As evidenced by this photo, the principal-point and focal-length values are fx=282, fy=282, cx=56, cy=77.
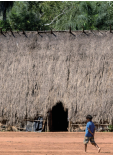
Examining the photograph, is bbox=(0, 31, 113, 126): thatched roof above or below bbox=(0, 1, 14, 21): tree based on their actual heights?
below

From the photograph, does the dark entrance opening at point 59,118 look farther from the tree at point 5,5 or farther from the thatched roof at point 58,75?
the tree at point 5,5

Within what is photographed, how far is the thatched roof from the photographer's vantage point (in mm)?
11742

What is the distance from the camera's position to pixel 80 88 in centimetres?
1188

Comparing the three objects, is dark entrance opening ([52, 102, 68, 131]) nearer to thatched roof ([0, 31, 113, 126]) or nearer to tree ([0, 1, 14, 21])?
thatched roof ([0, 31, 113, 126])

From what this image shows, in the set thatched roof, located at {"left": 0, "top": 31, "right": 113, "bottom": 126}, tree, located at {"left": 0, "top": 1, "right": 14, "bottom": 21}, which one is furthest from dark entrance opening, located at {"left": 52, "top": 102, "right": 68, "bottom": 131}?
tree, located at {"left": 0, "top": 1, "right": 14, "bottom": 21}

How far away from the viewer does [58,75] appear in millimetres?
12117

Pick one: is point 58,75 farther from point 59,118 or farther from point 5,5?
point 5,5

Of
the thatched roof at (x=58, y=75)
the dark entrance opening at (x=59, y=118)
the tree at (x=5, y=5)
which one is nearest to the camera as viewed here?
the thatched roof at (x=58, y=75)

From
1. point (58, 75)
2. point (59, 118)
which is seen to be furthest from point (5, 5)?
point (58, 75)

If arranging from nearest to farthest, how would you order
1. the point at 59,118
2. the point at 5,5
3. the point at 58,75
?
the point at 58,75 < the point at 59,118 < the point at 5,5

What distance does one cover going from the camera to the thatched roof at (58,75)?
38.5 ft

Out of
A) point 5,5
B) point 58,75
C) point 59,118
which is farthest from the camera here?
point 5,5

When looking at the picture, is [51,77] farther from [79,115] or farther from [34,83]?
[79,115]

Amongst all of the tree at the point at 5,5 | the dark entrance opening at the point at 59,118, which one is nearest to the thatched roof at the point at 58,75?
the dark entrance opening at the point at 59,118
